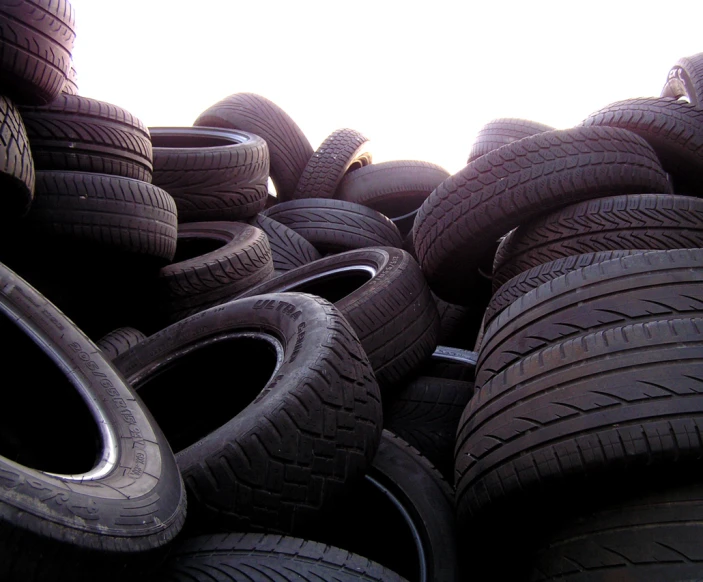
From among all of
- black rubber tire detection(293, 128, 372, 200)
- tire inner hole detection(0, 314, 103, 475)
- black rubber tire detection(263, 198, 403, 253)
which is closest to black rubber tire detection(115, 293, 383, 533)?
tire inner hole detection(0, 314, 103, 475)

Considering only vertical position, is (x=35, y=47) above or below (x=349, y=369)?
above

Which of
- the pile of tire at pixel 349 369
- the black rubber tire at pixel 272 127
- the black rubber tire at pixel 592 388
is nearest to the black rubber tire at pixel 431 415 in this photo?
the pile of tire at pixel 349 369

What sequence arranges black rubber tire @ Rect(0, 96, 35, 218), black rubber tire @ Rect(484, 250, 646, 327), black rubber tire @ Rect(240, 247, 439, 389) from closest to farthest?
black rubber tire @ Rect(0, 96, 35, 218) → black rubber tire @ Rect(484, 250, 646, 327) → black rubber tire @ Rect(240, 247, 439, 389)

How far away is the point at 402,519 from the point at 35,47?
2.42m

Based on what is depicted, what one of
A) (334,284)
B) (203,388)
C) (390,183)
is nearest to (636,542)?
(203,388)

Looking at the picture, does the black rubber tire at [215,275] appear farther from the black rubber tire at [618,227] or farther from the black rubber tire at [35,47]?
the black rubber tire at [618,227]

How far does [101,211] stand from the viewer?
3.16 m

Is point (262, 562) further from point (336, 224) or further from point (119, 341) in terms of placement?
point (336, 224)

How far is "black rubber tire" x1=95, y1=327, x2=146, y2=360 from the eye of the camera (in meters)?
3.22

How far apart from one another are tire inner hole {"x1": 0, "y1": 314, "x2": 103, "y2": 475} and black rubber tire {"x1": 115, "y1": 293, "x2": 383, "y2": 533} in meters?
0.30

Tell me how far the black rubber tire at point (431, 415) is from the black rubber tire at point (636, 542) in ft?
3.33

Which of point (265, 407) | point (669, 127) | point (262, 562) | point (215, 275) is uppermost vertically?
point (669, 127)

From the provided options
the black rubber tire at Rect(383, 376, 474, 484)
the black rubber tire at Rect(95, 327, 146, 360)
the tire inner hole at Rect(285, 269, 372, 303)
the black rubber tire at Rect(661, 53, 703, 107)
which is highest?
the black rubber tire at Rect(661, 53, 703, 107)

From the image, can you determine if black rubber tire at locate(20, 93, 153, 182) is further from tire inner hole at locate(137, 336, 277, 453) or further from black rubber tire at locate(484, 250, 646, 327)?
black rubber tire at locate(484, 250, 646, 327)
